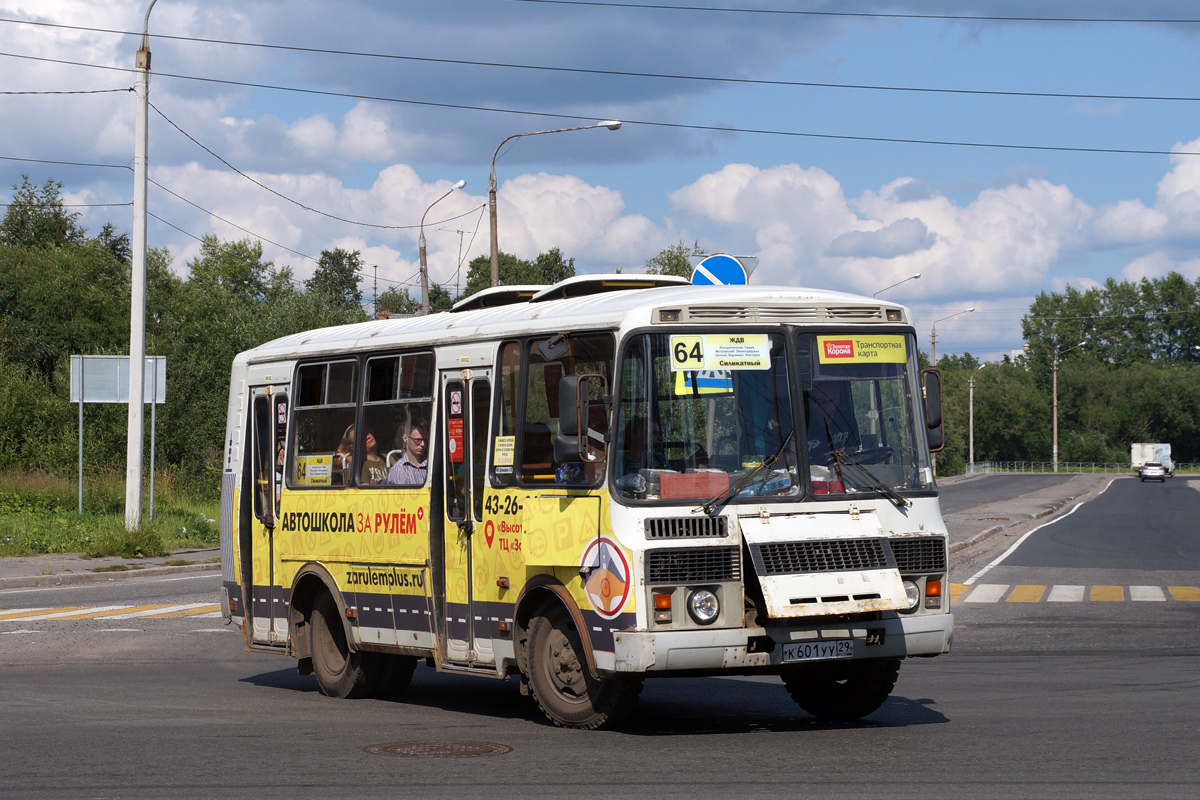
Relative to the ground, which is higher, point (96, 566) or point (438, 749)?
point (96, 566)

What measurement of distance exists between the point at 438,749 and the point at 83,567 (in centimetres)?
1763

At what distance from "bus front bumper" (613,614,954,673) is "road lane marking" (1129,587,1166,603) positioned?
12088 mm

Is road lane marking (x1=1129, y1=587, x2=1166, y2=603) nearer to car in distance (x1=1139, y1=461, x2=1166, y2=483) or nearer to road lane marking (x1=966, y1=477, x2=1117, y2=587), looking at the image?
road lane marking (x1=966, y1=477, x2=1117, y2=587)

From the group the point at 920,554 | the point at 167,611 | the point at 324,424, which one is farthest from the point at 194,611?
the point at 920,554

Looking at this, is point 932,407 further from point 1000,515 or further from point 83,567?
point 1000,515

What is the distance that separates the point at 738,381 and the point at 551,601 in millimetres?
1866

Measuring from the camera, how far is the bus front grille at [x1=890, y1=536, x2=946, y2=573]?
30.6 ft

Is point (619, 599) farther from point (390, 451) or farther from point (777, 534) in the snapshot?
point (390, 451)

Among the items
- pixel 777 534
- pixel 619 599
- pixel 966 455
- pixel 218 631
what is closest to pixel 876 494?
pixel 777 534

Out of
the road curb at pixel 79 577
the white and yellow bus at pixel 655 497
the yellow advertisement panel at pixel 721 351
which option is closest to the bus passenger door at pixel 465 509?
the white and yellow bus at pixel 655 497

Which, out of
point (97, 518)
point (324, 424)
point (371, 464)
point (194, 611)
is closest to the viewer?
point (371, 464)

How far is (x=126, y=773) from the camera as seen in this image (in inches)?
312

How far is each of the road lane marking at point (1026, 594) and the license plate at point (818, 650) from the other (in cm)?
1178

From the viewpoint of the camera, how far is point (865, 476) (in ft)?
30.9
